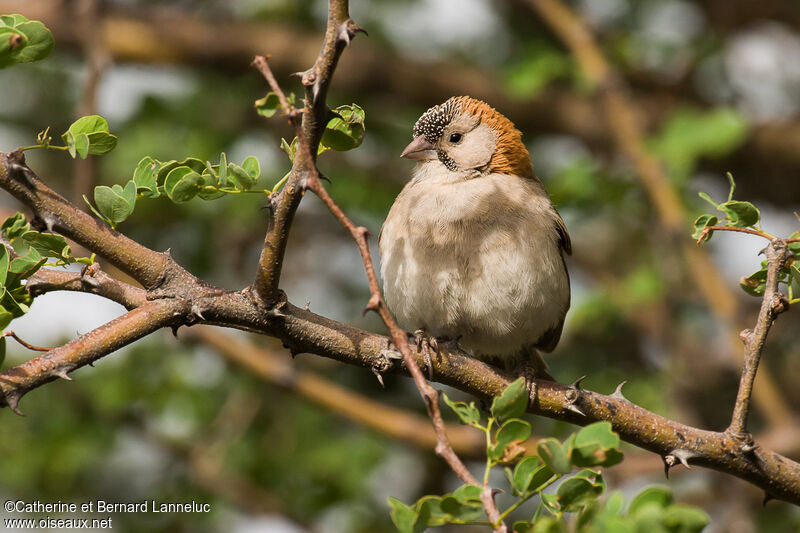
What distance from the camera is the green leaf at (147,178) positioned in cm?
291

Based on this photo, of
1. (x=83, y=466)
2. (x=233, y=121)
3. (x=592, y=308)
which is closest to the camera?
(x=83, y=466)

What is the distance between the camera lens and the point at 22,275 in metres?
2.70

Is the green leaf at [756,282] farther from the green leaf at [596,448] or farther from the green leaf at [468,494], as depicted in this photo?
the green leaf at [468,494]

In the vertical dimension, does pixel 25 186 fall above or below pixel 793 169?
below

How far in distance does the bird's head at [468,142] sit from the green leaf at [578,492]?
9.51 feet

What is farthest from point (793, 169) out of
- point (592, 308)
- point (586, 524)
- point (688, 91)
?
point (586, 524)

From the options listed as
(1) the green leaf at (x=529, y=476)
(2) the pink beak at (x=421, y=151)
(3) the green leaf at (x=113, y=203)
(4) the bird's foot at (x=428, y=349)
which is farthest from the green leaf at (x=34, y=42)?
(2) the pink beak at (x=421, y=151)

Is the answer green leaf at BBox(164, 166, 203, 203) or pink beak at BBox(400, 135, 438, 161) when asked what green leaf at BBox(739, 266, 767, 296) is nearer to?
green leaf at BBox(164, 166, 203, 203)

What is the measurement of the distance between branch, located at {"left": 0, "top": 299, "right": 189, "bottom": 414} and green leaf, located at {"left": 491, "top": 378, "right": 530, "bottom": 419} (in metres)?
1.04

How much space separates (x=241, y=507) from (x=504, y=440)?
15.4 feet

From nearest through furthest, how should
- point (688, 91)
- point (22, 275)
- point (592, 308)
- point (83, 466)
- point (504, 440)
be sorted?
point (504, 440) < point (22, 275) < point (83, 466) < point (592, 308) < point (688, 91)

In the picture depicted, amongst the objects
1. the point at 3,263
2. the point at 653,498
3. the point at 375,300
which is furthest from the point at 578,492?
the point at 3,263

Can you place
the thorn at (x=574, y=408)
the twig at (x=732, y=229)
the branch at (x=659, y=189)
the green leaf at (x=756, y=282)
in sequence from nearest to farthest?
the twig at (x=732, y=229), the green leaf at (x=756, y=282), the thorn at (x=574, y=408), the branch at (x=659, y=189)

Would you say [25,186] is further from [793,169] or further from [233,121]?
[793,169]
